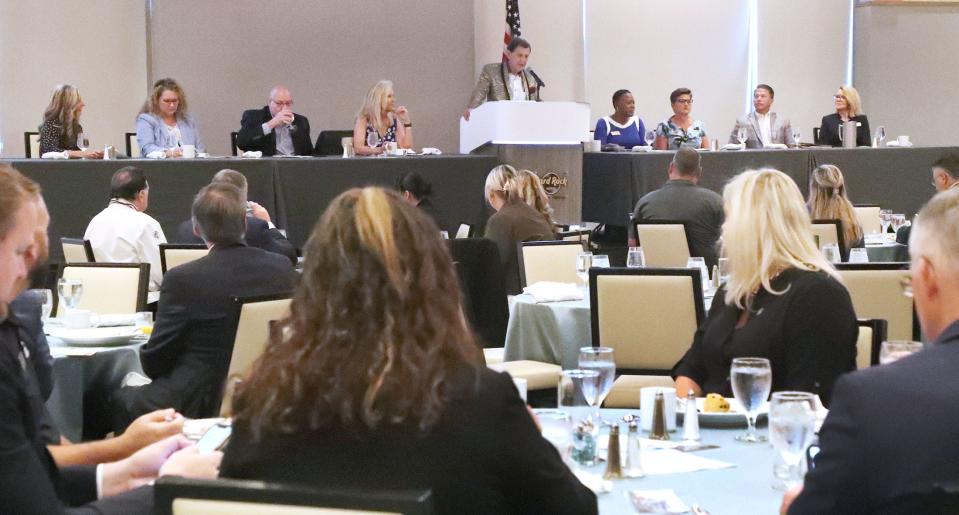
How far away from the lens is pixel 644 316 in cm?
486

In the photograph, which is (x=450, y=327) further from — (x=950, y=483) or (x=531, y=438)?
(x=950, y=483)

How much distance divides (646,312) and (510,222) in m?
2.43

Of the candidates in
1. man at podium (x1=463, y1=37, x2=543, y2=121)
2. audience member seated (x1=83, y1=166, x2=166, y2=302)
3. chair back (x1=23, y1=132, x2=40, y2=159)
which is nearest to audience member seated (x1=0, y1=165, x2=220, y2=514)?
audience member seated (x1=83, y1=166, x2=166, y2=302)

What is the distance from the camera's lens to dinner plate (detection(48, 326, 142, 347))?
449 cm

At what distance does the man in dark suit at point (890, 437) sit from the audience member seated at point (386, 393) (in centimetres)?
37

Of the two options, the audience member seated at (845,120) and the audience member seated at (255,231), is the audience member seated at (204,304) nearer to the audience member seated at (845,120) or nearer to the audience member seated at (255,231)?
the audience member seated at (255,231)

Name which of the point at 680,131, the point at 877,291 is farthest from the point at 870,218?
the point at 877,291

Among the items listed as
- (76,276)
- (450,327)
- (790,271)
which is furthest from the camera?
(76,276)

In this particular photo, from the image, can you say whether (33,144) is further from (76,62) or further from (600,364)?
(600,364)

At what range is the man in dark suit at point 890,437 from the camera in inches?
66.1

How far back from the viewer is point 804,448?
2.26 metres

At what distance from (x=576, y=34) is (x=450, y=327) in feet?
40.8

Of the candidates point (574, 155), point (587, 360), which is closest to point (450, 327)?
point (587, 360)

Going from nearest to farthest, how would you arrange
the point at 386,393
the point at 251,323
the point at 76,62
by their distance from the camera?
the point at 386,393
the point at 251,323
the point at 76,62
